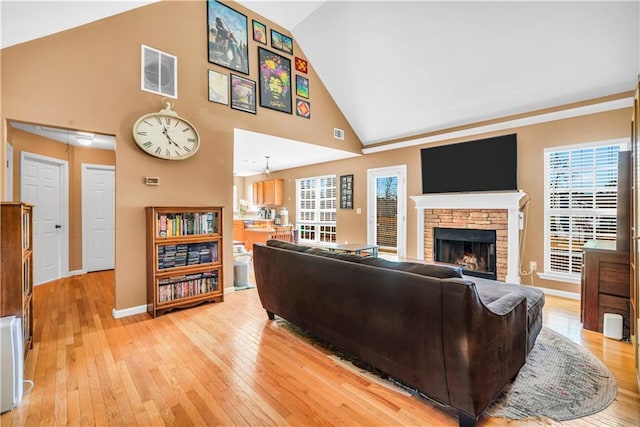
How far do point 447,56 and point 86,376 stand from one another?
5.01 m

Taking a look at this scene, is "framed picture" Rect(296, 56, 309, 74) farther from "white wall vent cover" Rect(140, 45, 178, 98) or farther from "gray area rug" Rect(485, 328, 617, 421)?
"gray area rug" Rect(485, 328, 617, 421)

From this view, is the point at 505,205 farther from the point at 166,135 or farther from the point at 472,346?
the point at 166,135

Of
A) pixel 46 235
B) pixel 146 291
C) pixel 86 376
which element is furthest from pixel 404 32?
pixel 46 235

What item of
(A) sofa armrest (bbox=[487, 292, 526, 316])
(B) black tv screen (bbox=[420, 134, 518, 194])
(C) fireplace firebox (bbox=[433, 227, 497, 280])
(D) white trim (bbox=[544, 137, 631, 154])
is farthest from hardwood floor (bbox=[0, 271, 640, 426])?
(D) white trim (bbox=[544, 137, 631, 154])

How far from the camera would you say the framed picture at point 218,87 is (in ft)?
12.6

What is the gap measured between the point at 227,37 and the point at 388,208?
406 centimetres

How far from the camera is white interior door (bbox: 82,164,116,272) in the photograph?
204 inches

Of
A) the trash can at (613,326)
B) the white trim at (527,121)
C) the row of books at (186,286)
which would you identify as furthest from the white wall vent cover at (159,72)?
the trash can at (613,326)

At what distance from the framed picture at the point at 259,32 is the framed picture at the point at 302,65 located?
2.20ft

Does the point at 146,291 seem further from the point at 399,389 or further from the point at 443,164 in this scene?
the point at 443,164

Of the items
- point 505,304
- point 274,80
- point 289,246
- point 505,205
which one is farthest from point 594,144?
point 274,80

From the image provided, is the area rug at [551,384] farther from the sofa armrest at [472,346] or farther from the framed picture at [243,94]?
the framed picture at [243,94]

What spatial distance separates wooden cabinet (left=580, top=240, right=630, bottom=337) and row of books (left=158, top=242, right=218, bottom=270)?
4.11 meters

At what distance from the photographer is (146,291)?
3385 millimetres
